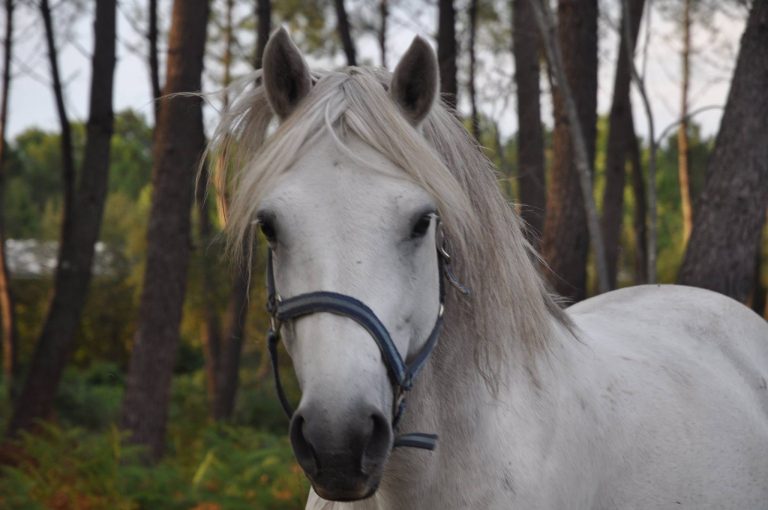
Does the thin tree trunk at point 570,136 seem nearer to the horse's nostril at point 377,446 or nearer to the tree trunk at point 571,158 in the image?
the tree trunk at point 571,158

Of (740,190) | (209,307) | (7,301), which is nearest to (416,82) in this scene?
(740,190)

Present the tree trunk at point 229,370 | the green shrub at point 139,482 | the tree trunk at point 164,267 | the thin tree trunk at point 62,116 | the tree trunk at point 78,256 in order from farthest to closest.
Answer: the tree trunk at point 229,370, the thin tree trunk at point 62,116, the tree trunk at point 78,256, the tree trunk at point 164,267, the green shrub at point 139,482

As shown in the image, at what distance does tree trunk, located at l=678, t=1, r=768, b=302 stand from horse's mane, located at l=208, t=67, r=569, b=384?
9.44 feet

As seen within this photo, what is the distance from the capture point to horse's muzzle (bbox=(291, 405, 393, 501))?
6.28 feet

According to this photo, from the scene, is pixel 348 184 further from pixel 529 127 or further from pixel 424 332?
pixel 529 127

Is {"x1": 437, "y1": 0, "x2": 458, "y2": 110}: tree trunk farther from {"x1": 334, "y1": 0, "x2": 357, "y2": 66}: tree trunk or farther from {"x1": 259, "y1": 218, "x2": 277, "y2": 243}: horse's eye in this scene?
{"x1": 259, "y1": 218, "x2": 277, "y2": 243}: horse's eye

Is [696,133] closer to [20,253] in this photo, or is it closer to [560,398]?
[20,253]

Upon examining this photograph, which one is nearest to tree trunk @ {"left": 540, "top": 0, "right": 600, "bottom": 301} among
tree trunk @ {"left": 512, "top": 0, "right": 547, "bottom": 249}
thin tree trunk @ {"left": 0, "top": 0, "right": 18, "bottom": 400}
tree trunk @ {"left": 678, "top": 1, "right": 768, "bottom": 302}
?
tree trunk @ {"left": 678, "top": 1, "right": 768, "bottom": 302}

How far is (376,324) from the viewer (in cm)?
201

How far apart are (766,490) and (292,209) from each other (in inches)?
87.7

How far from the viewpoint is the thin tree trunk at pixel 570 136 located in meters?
7.14

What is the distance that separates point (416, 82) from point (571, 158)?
201 inches

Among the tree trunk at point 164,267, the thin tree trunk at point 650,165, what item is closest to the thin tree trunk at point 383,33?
the tree trunk at point 164,267

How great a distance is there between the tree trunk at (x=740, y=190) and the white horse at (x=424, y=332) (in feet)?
7.64
